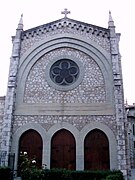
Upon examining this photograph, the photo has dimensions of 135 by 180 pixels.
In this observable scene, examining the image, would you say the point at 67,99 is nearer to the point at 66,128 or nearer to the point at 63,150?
the point at 66,128

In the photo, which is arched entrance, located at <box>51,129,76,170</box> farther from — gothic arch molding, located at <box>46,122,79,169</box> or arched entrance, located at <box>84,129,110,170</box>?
arched entrance, located at <box>84,129,110,170</box>

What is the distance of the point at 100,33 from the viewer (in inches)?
812

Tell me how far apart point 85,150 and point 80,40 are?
929cm

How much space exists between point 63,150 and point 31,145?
2546 millimetres

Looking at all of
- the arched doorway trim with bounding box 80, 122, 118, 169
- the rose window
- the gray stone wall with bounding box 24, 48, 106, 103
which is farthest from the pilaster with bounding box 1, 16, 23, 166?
the arched doorway trim with bounding box 80, 122, 118, 169

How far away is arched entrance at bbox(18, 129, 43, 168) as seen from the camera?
Answer: 18.1 metres

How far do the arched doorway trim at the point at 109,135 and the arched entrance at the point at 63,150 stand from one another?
3.71 feet

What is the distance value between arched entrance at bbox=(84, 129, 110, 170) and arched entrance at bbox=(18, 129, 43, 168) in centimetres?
355

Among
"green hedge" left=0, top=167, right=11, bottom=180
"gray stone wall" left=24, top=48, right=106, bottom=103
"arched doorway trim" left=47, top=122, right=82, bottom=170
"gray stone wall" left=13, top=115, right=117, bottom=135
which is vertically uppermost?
"gray stone wall" left=24, top=48, right=106, bottom=103

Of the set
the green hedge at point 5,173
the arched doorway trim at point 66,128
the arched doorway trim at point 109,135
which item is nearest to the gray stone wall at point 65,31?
the arched doorway trim at point 109,135

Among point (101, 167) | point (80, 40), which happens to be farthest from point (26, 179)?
point (80, 40)

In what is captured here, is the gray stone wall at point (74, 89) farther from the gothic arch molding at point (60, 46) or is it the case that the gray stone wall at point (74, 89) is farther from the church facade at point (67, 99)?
the gothic arch molding at point (60, 46)

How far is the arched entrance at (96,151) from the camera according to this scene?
17.5 m

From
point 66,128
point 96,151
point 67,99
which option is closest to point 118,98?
point 67,99
